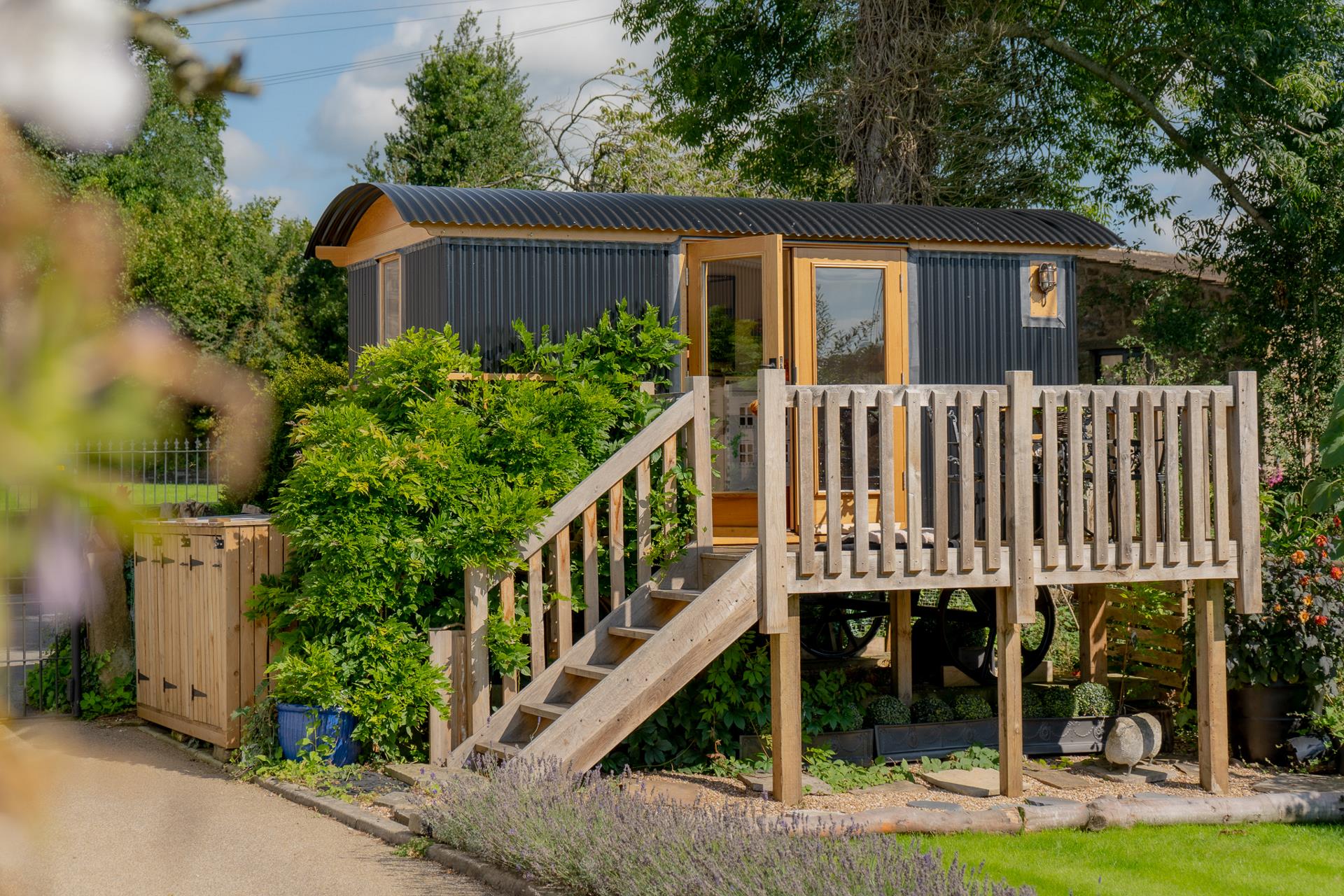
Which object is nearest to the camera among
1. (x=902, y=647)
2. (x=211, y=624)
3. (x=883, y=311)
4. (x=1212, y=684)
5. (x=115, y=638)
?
(x=1212, y=684)

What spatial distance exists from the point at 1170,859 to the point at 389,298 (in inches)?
267

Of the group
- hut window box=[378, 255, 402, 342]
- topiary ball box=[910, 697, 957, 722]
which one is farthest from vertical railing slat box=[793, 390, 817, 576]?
hut window box=[378, 255, 402, 342]

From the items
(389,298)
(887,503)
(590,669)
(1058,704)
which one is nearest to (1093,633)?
(1058,704)

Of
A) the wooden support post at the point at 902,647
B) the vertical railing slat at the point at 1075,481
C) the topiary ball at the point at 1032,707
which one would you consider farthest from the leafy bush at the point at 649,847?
the topiary ball at the point at 1032,707

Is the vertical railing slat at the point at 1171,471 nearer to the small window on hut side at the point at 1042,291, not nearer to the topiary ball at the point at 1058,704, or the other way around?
the topiary ball at the point at 1058,704

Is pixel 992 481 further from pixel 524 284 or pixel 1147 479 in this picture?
pixel 524 284

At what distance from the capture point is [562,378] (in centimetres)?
910

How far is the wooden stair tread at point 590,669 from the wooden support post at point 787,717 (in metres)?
0.93

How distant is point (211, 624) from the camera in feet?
29.4

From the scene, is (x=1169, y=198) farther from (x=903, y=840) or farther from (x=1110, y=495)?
(x=903, y=840)

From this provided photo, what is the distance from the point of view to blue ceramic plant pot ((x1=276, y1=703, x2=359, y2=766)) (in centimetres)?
811

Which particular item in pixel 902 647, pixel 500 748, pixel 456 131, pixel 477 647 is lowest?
pixel 500 748

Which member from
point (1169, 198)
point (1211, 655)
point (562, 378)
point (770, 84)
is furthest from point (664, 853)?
point (770, 84)

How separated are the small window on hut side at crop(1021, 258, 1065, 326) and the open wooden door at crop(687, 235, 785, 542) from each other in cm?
218
